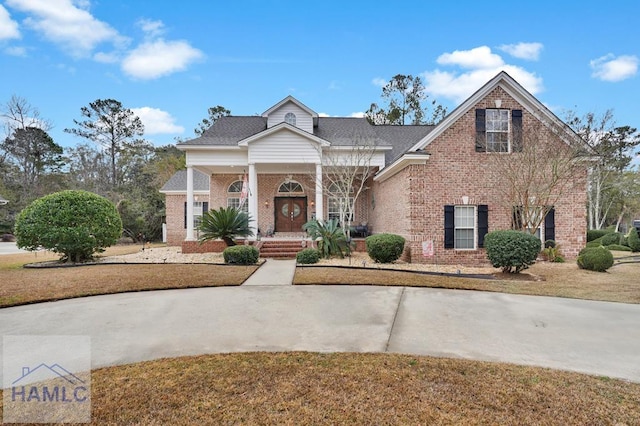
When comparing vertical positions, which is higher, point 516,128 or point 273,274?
point 516,128

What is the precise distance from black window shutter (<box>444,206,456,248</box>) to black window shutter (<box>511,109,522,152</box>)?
332 centimetres

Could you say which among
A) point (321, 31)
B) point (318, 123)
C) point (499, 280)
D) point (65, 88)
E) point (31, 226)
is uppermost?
point (321, 31)

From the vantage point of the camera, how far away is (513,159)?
1205 cm

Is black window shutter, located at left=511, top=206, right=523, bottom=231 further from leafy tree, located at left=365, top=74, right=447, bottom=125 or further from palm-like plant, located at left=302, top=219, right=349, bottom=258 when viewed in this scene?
leafy tree, located at left=365, top=74, right=447, bottom=125

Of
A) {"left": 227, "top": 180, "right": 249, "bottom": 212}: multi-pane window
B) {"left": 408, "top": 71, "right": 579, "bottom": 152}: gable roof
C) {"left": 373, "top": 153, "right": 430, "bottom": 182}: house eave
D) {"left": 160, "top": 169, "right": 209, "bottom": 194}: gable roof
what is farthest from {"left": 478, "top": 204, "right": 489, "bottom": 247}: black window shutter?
{"left": 160, "top": 169, "right": 209, "bottom": 194}: gable roof

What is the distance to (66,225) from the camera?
11914mm

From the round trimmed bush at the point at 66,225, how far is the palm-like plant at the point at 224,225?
3.65m

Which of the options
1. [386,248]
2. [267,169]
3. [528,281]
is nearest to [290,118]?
[267,169]

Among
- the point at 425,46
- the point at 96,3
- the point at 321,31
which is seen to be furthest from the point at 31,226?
the point at 425,46

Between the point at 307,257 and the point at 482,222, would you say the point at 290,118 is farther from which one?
the point at 482,222

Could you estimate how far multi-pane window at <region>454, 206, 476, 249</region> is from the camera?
12492mm

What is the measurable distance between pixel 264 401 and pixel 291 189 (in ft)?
54.3

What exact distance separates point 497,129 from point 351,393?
1268 centimetres

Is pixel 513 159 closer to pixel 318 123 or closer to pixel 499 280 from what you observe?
pixel 499 280
